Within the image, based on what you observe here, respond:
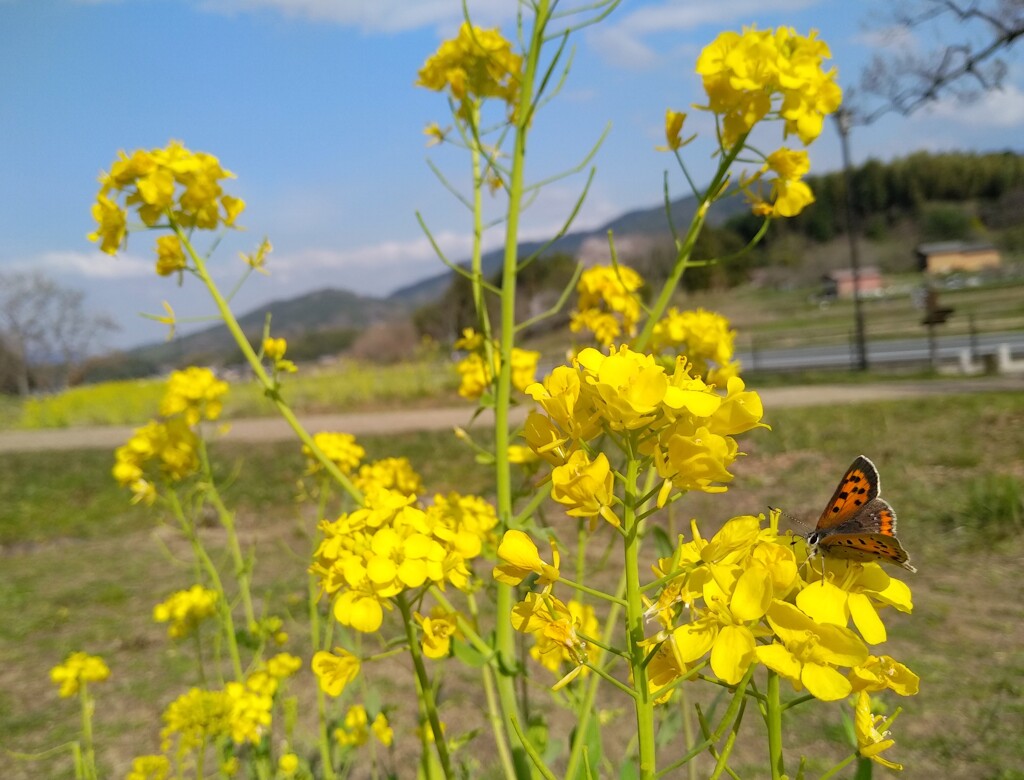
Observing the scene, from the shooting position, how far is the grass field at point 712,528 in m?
2.83

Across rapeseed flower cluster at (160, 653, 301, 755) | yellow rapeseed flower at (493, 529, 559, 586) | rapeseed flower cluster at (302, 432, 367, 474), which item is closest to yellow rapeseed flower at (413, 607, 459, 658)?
yellow rapeseed flower at (493, 529, 559, 586)

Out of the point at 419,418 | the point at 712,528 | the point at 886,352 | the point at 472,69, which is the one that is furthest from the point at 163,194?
the point at 886,352

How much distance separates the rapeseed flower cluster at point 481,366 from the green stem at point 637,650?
0.89 meters

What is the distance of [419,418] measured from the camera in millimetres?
11766

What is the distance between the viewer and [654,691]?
68 cm

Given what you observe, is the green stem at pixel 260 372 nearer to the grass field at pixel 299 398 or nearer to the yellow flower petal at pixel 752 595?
the yellow flower petal at pixel 752 595

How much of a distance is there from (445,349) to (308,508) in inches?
806

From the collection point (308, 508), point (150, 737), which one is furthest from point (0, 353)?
point (150, 737)

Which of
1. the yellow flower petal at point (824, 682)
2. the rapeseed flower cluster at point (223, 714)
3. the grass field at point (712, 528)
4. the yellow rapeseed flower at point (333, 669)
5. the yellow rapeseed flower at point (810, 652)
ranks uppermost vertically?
the yellow rapeseed flower at point (810, 652)

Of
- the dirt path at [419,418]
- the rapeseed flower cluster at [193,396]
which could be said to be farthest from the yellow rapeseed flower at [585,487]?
the dirt path at [419,418]

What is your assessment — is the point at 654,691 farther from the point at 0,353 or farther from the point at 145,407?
the point at 0,353

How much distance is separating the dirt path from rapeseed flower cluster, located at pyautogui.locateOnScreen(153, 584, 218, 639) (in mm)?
6609

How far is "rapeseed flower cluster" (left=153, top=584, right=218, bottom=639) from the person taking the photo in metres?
2.05

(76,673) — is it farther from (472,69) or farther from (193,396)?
(472,69)
